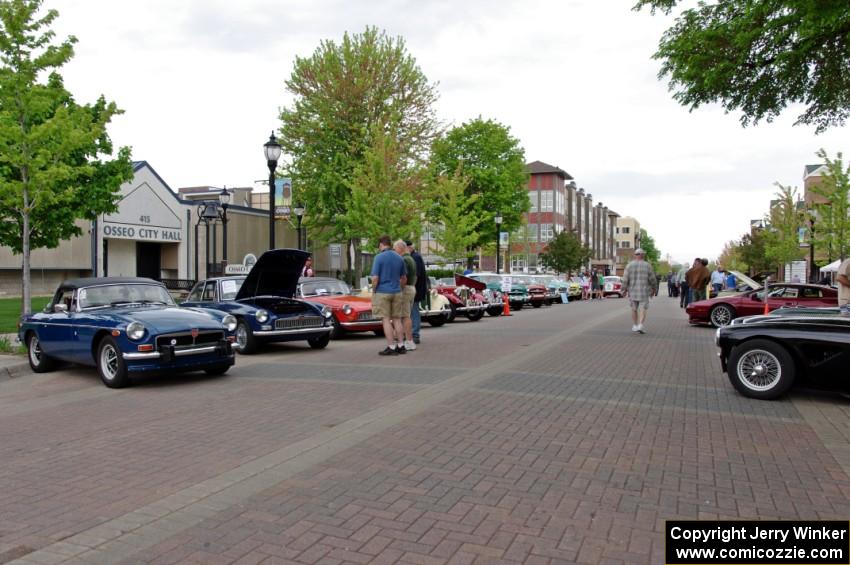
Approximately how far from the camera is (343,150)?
3475 centimetres

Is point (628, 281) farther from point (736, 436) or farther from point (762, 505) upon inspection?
point (762, 505)

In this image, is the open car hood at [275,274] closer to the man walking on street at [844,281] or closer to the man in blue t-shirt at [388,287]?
the man in blue t-shirt at [388,287]

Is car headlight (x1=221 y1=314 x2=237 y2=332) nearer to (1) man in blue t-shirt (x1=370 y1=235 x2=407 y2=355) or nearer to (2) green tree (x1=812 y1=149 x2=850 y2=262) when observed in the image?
(1) man in blue t-shirt (x1=370 y1=235 x2=407 y2=355)

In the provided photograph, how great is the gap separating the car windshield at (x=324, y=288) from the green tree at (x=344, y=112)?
17944mm

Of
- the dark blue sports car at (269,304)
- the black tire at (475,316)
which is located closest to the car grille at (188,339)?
the dark blue sports car at (269,304)

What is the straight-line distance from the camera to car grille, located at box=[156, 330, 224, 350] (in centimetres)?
836

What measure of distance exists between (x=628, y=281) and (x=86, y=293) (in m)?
11.3

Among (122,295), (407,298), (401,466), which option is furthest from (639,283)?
(401,466)

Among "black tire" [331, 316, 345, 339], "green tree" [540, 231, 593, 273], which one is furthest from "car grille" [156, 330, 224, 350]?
"green tree" [540, 231, 593, 273]

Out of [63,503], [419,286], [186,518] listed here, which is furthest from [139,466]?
[419,286]

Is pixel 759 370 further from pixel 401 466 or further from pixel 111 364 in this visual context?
pixel 111 364

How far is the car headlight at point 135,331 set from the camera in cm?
822

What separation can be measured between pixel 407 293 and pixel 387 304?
744 millimetres

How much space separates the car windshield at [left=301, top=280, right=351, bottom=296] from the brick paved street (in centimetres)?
631
